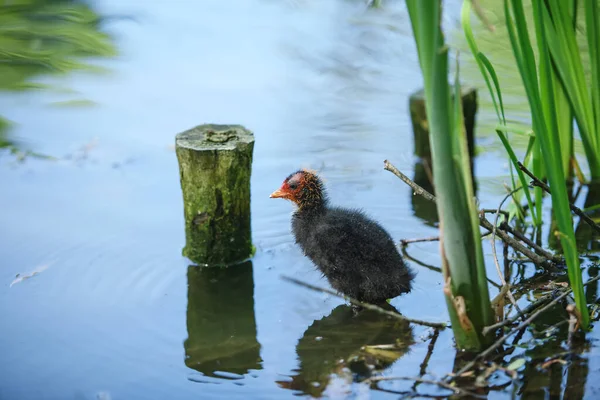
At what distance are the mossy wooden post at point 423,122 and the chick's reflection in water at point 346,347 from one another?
7.86 ft

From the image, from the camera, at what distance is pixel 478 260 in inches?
139

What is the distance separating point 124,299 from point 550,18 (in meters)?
2.92

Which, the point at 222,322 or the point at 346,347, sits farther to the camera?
the point at 222,322

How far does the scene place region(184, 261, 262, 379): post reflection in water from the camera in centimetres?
406

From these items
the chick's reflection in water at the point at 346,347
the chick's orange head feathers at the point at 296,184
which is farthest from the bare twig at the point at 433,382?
the chick's orange head feathers at the point at 296,184

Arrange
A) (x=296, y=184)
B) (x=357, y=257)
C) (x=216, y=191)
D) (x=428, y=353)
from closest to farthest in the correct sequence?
(x=428, y=353) < (x=357, y=257) < (x=296, y=184) < (x=216, y=191)

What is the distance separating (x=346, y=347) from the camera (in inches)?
165

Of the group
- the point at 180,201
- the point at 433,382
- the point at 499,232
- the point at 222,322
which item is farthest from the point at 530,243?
the point at 180,201

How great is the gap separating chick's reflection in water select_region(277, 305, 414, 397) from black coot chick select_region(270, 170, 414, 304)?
0.16m

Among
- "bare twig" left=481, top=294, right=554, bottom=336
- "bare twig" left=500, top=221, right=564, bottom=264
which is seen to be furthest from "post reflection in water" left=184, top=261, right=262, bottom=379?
"bare twig" left=500, top=221, right=564, bottom=264

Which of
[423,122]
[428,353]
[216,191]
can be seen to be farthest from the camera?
[423,122]

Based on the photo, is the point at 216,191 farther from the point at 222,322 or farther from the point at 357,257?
the point at 357,257

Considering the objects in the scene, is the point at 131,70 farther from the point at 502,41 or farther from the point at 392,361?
the point at 392,361

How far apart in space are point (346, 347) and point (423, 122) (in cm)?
298
